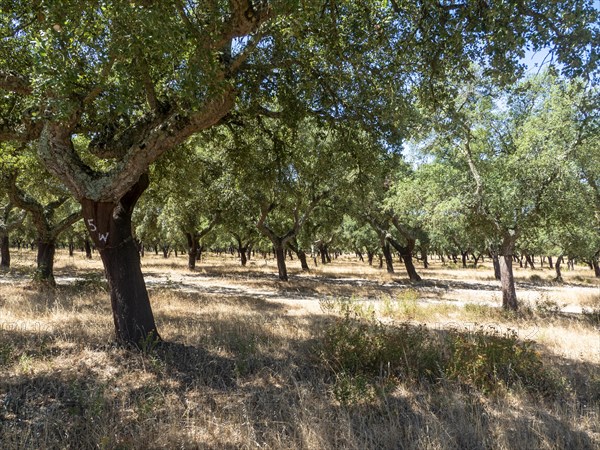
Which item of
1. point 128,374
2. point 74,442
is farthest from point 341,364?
point 74,442

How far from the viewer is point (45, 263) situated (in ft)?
46.1

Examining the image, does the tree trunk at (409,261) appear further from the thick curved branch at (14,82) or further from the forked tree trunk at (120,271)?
the thick curved branch at (14,82)

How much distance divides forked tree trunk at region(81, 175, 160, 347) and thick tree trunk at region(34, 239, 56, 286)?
389 inches

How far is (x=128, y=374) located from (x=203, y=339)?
6.03ft

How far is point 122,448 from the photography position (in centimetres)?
327

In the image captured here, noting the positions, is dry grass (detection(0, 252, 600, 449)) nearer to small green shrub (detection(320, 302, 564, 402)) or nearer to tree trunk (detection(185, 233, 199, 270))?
small green shrub (detection(320, 302, 564, 402))

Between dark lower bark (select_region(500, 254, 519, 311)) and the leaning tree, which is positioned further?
dark lower bark (select_region(500, 254, 519, 311))

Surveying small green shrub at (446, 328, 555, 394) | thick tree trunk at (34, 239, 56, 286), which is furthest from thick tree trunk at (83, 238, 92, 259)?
small green shrub at (446, 328, 555, 394)

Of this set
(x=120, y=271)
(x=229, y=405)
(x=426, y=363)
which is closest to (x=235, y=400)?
(x=229, y=405)

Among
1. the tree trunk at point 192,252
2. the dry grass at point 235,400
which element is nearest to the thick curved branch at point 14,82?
the dry grass at point 235,400

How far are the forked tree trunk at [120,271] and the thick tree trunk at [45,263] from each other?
988 cm

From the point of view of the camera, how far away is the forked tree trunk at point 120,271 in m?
5.80

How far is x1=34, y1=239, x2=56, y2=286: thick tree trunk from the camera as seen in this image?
1344 cm

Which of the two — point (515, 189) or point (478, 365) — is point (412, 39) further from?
point (515, 189)
